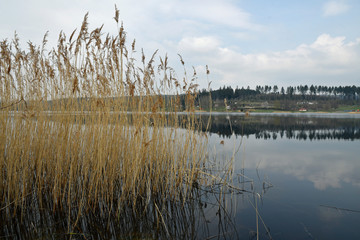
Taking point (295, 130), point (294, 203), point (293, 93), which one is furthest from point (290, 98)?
point (294, 203)

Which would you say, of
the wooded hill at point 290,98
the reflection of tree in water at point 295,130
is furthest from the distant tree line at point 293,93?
the reflection of tree in water at point 295,130

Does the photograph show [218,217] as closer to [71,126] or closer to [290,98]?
[71,126]

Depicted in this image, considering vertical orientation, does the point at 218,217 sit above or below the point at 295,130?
above

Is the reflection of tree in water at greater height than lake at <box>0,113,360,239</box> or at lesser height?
lesser

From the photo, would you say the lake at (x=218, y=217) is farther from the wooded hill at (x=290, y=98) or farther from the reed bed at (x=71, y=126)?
the wooded hill at (x=290, y=98)

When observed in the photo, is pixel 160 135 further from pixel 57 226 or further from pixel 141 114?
pixel 57 226

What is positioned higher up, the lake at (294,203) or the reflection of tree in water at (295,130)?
the lake at (294,203)

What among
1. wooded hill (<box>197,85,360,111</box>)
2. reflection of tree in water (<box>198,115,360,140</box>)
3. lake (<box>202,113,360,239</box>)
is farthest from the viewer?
wooded hill (<box>197,85,360,111</box>)

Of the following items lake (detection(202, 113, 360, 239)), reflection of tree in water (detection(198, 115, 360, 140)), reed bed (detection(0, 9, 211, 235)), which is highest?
reed bed (detection(0, 9, 211, 235))

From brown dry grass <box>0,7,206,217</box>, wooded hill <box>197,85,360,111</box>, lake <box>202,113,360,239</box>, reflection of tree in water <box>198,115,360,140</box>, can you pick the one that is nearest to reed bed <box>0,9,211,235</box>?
brown dry grass <box>0,7,206,217</box>

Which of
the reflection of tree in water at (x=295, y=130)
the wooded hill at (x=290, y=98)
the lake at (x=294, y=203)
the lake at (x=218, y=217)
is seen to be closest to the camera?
the lake at (x=218, y=217)

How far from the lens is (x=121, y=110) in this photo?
9.27 feet

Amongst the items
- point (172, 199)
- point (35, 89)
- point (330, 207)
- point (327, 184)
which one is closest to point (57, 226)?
point (172, 199)

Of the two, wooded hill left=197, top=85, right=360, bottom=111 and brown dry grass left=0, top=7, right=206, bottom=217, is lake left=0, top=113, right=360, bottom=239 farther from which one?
wooded hill left=197, top=85, right=360, bottom=111
